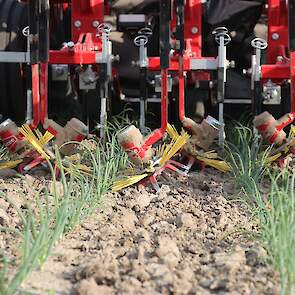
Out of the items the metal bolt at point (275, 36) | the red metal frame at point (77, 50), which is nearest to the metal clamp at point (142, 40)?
the red metal frame at point (77, 50)

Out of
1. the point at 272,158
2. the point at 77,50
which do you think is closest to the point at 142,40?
the point at 77,50

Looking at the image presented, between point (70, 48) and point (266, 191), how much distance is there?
1.25 m

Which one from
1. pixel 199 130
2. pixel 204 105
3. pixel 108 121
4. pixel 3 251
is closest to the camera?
pixel 3 251

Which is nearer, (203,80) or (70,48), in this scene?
(70,48)

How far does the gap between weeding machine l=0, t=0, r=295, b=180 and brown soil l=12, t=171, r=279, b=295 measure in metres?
0.39

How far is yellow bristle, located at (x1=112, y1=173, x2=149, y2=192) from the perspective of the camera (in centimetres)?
306

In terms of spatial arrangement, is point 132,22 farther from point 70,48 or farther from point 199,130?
point 199,130

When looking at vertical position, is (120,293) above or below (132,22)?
below

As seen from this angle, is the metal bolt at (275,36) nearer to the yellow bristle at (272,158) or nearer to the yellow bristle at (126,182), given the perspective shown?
the yellow bristle at (272,158)

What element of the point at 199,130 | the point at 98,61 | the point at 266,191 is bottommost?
the point at 266,191

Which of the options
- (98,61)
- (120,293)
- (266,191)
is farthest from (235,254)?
(98,61)

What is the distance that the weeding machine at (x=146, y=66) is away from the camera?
3.41 meters

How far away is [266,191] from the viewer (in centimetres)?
318

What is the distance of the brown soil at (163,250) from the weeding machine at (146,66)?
0.39 meters
